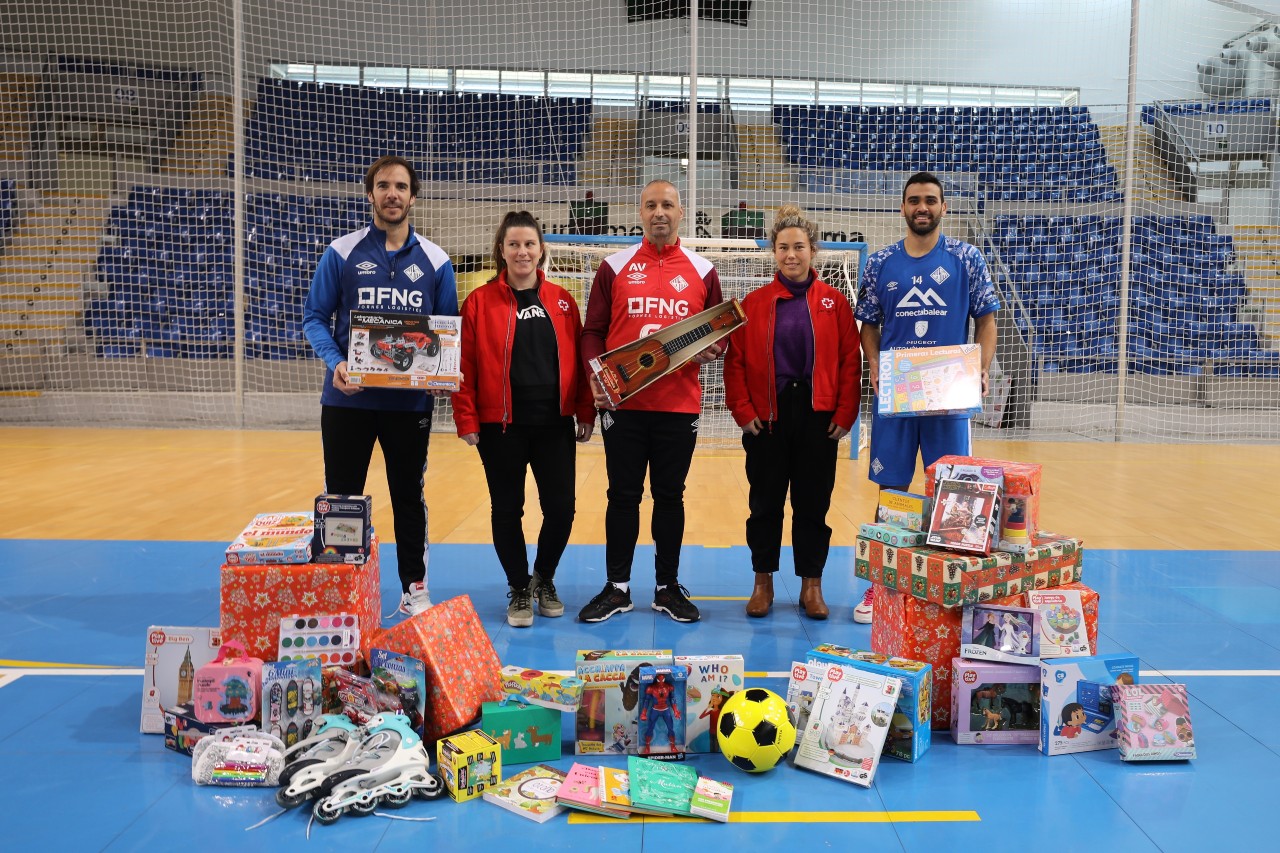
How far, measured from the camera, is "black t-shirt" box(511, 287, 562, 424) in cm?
377

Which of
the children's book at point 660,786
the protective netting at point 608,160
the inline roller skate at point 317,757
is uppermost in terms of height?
A: the protective netting at point 608,160

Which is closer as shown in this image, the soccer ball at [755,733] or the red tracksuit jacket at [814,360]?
the soccer ball at [755,733]

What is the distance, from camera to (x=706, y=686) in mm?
2734

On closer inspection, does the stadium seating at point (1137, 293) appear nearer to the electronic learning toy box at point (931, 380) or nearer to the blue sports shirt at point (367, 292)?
the electronic learning toy box at point (931, 380)

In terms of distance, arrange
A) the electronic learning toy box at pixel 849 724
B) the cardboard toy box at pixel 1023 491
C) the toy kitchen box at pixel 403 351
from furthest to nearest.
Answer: the toy kitchen box at pixel 403 351
the cardboard toy box at pixel 1023 491
the electronic learning toy box at pixel 849 724

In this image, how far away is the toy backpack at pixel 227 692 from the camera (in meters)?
2.66

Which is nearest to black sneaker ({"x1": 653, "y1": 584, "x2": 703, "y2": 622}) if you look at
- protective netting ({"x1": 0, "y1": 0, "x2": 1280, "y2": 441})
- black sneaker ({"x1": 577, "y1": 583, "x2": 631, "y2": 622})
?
black sneaker ({"x1": 577, "y1": 583, "x2": 631, "y2": 622})

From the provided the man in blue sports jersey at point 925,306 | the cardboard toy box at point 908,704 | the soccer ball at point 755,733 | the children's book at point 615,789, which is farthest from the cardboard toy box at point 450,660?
the man in blue sports jersey at point 925,306

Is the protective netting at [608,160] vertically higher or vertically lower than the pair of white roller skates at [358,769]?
higher

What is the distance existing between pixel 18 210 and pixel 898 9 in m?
12.1

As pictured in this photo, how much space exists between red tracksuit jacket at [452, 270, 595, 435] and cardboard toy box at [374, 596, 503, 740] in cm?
102

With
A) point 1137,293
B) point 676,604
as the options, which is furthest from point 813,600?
point 1137,293

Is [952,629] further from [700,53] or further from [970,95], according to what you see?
[970,95]

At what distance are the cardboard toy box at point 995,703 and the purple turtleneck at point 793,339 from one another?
4.68ft
